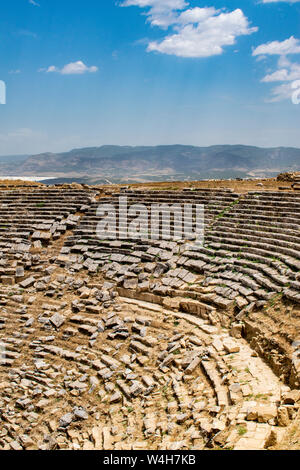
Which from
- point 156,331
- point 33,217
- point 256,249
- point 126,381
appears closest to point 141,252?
point 256,249

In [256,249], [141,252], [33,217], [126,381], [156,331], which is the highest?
[33,217]

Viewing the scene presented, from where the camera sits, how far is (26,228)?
1736 centimetres

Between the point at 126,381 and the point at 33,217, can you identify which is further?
the point at 33,217

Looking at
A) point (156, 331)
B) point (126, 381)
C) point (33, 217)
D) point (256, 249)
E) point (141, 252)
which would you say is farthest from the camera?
point (33, 217)

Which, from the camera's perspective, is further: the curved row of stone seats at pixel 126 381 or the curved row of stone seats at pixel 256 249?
the curved row of stone seats at pixel 256 249

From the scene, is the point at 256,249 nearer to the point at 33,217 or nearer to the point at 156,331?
the point at 156,331

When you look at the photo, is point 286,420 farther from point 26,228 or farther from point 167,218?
point 26,228

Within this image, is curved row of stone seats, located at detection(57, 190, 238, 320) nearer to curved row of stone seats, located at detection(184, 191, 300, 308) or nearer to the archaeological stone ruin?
the archaeological stone ruin

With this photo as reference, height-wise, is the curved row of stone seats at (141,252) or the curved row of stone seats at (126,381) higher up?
the curved row of stone seats at (141,252)

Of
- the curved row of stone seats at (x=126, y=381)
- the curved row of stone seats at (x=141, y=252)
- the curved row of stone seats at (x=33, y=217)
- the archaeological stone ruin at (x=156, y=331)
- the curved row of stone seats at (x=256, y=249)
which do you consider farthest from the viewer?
the curved row of stone seats at (x=33, y=217)

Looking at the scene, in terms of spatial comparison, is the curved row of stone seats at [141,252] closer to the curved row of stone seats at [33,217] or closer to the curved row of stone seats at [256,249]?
the curved row of stone seats at [256,249]

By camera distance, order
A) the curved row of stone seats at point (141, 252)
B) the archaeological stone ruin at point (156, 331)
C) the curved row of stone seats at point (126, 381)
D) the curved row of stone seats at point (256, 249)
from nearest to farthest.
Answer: the curved row of stone seats at point (126, 381) → the archaeological stone ruin at point (156, 331) → the curved row of stone seats at point (256, 249) → the curved row of stone seats at point (141, 252)

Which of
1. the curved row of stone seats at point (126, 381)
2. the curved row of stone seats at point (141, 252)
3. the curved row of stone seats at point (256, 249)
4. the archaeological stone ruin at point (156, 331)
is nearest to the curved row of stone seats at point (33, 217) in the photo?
the archaeological stone ruin at point (156, 331)

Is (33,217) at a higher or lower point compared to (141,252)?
higher
